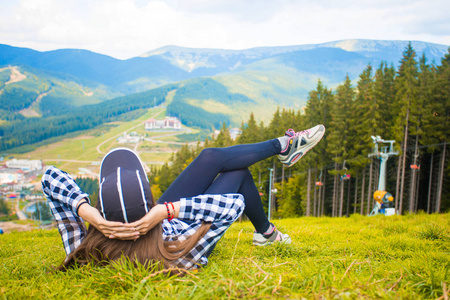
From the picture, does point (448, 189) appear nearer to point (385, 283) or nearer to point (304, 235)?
point (304, 235)

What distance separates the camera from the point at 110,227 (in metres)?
1.96

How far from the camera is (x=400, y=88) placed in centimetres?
2567

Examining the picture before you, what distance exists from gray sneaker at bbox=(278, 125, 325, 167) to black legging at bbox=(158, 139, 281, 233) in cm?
89

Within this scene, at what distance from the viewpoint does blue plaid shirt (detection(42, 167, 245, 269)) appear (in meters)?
2.21

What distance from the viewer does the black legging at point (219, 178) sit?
8.65 ft

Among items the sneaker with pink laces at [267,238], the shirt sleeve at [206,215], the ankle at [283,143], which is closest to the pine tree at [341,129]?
the ankle at [283,143]

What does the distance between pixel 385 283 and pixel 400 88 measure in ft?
93.4

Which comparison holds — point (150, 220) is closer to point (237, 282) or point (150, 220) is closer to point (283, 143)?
point (237, 282)

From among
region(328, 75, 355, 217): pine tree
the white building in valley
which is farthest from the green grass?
the white building in valley

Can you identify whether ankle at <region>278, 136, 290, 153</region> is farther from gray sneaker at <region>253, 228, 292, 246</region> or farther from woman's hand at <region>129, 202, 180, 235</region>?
woman's hand at <region>129, 202, 180, 235</region>

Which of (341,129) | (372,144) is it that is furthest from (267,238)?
(341,129)

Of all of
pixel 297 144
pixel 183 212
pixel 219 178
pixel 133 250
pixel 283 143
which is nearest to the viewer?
pixel 133 250

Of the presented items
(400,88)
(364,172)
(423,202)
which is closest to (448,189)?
(423,202)

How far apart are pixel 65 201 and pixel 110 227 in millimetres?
495
